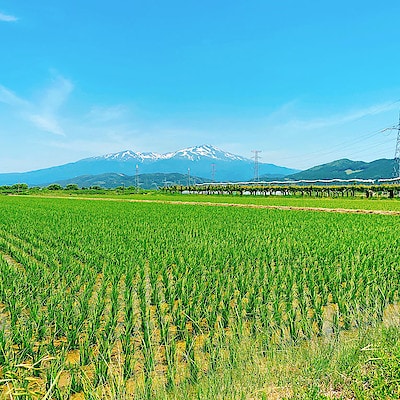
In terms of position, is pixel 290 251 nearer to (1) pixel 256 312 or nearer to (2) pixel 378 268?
(2) pixel 378 268

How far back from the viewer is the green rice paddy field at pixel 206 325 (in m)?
3.13

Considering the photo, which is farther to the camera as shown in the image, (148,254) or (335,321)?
(148,254)

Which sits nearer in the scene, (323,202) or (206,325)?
(206,325)

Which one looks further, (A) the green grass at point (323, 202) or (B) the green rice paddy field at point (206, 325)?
(A) the green grass at point (323, 202)

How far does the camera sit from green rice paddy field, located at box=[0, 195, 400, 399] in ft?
10.3

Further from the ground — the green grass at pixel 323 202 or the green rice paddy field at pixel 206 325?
the green rice paddy field at pixel 206 325

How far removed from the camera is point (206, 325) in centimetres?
473

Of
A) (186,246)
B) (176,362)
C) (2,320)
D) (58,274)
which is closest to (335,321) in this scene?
(176,362)

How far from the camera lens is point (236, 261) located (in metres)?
7.87

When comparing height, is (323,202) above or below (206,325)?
below

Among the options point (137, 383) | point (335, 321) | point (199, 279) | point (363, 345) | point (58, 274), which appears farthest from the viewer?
point (58, 274)

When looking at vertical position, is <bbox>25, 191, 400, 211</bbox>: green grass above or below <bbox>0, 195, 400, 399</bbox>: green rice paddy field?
below

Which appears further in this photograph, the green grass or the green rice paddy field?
the green grass

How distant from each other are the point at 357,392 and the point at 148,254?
684 cm
